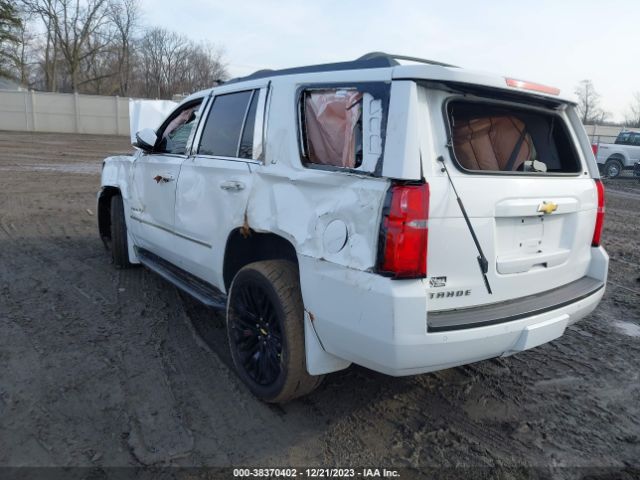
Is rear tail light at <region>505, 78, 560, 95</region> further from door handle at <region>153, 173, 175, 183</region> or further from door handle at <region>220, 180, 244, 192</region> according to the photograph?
door handle at <region>153, 173, 175, 183</region>

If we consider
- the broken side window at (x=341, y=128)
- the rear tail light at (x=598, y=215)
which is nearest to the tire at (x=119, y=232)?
the broken side window at (x=341, y=128)

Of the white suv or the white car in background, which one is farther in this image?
the white car in background

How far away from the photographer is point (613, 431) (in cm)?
297

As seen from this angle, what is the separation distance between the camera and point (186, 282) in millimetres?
4145

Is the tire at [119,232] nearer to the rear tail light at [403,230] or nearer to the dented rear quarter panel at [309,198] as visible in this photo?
the dented rear quarter panel at [309,198]

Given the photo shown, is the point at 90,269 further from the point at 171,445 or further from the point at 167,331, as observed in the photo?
the point at 171,445

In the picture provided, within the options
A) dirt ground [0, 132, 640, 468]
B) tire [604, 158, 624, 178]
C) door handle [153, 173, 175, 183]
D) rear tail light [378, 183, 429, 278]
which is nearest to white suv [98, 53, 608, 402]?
rear tail light [378, 183, 429, 278]

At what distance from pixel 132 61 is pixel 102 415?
6438 cm

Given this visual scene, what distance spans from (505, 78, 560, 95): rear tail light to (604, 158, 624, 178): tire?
21.3m

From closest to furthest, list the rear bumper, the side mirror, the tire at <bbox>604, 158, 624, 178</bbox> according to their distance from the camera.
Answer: the rear bumper, the side mirror, the tire at <bbox>604, 158, 624, 178</bbox>

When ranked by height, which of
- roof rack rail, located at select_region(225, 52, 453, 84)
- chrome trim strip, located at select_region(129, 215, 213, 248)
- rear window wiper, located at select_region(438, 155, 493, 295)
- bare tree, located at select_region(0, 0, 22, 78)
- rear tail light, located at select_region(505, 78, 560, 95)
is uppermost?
bare tree, located at select_region(0, 0, 22, 78)

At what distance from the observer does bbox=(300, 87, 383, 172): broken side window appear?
2.53 m

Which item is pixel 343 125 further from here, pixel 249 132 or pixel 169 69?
pixel 169 69

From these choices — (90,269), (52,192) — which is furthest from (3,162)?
(90,269)
